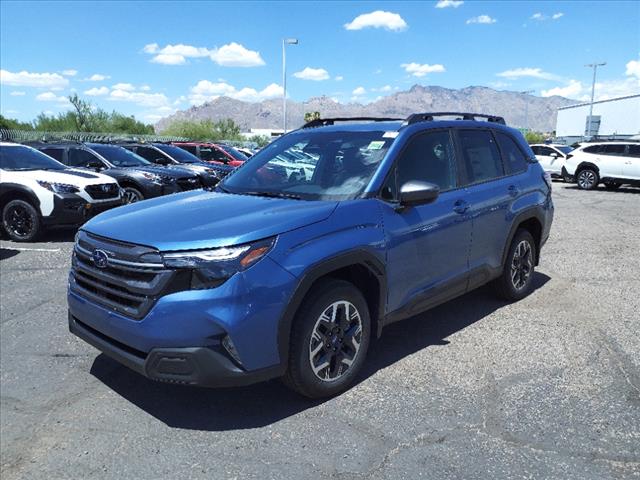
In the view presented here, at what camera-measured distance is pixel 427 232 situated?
3.98m

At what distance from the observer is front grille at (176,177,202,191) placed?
1158cm

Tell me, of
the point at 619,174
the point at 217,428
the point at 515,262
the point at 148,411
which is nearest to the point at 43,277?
the point at 148,411

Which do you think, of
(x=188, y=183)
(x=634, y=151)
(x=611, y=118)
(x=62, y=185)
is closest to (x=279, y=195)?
(x=62, y=185)

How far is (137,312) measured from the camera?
3.02 meters

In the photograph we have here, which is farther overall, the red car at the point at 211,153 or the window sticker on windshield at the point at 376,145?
the red car at the point at 211,153

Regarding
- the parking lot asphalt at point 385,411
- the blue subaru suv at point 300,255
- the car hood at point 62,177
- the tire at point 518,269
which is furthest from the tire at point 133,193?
the tire at point 518,269

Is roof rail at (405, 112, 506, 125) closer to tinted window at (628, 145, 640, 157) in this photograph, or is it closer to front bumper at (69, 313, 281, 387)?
front bumper at (69, 313, 281, 387)

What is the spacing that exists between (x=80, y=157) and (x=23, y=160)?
7.01 ft

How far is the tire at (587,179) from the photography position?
65.0 feet

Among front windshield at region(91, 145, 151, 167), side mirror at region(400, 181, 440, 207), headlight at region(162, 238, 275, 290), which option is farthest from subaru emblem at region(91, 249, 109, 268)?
front windshield at region(91, 145, 151, 167)

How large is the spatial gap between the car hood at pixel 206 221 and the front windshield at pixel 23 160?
6.68m

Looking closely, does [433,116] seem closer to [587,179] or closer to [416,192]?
[416,192]

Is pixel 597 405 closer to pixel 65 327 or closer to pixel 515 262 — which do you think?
pixel 515 262

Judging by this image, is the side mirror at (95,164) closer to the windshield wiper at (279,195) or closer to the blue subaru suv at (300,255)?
the blue subaru suv at (300,255)
